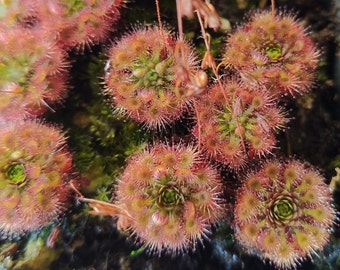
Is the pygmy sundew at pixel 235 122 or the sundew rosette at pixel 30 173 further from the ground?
the pygmy sundew at pixel 235 122

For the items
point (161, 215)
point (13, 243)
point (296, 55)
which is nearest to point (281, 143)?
point (296, 55)

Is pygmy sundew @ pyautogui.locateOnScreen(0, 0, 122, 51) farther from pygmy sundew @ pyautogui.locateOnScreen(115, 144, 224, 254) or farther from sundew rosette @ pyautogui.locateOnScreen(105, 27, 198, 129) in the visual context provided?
pygmy sundew @ pyautogui.locateOnScreen(115, 144, 224, 254)

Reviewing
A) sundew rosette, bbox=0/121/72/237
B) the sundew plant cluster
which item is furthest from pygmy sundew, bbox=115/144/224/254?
sundew rosette, bbox=0/121/72/237

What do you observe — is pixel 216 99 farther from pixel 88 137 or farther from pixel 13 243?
pixel 13 243

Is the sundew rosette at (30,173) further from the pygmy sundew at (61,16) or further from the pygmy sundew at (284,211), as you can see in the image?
the pygmy sundew at (284,211)

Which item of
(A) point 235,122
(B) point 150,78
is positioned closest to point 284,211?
(A) point 235,122

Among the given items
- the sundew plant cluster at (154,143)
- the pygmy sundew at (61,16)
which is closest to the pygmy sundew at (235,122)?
the sundew plant cluster at (154,143)

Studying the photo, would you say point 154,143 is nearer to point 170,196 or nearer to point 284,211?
point 170,196
